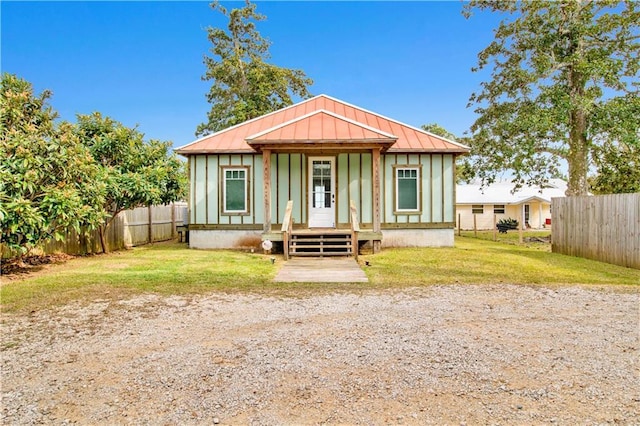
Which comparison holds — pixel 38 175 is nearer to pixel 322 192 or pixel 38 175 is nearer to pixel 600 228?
pixel 322 192

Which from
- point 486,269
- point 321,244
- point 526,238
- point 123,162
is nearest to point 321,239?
point 321,244

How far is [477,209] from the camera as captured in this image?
30.2 meters

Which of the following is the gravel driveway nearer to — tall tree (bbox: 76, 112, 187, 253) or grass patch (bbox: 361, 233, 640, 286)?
grass patch (bbox: 361, 233, 640, 286)

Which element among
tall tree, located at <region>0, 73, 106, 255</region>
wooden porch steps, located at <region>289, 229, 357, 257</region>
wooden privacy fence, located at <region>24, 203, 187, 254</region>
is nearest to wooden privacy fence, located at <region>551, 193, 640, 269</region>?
wooden porch steps, located at <region>289, 229, 357, 257</region>

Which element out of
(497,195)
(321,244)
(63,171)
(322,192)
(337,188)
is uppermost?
(497,195)

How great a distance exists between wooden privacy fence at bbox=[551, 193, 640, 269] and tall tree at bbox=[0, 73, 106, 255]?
12507mm

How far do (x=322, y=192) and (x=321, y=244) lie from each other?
7.82ft

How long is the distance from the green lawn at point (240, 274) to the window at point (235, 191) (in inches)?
81.6

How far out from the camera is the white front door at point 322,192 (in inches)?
479

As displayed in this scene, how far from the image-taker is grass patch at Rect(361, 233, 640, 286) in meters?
7.27

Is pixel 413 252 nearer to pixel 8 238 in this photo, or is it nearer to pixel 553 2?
pixel 8 238

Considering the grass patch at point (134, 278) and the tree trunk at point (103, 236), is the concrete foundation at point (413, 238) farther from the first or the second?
the tree trunk at point (103, 236)

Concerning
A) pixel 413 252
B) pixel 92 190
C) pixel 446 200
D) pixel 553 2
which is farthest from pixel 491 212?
pixel 92 190

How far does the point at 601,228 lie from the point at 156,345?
10993 mm
